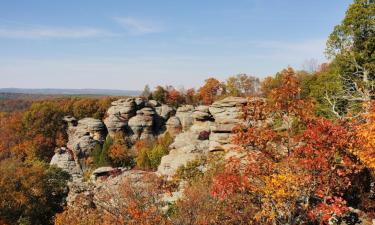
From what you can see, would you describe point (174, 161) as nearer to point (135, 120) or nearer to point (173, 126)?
point (173, 126)

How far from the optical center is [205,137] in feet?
155

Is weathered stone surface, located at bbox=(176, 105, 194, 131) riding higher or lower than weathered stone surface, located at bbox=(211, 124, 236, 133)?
lower

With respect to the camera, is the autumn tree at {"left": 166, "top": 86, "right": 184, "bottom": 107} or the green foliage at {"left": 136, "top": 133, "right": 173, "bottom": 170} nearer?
the green foliage at {"left": 136, "top": 133, "right": 173, "bottom": 170}

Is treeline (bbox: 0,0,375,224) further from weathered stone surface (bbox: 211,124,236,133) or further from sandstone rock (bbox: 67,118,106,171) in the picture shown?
sandstone rock (bbox: 67,118,106,171)

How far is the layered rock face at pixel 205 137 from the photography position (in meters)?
34.2

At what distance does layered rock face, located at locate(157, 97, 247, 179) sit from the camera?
112 feet

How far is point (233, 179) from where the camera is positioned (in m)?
11.6

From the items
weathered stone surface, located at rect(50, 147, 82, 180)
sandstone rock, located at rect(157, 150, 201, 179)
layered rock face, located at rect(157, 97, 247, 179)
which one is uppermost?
layered rock face, located at rect(157, 97, 247, 179)

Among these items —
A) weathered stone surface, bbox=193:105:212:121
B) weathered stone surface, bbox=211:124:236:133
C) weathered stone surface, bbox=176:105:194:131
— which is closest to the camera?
weathered stone surface, bbox=211:124:236:133

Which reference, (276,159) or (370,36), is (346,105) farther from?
(276,159)

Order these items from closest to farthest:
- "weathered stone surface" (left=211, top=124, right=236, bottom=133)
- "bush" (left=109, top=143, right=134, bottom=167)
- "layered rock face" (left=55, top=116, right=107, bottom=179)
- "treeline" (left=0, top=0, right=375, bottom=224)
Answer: "treeline" (left=0, top=0, right=375, bottom=224)
"weathered stone surface" (left=211, top=124, right=236, bottom=133)
"bush" (left=109, top=143, right=134, bottom=167)
"layered rock face" (left=55, top=116, right=107, bottom=179)

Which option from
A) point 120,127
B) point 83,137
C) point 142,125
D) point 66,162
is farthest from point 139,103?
point 66,162

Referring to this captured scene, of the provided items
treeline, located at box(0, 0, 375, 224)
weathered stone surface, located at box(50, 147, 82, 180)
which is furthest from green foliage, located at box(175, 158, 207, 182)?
weathered stone surface, located at box(50, 147, 82, 180)

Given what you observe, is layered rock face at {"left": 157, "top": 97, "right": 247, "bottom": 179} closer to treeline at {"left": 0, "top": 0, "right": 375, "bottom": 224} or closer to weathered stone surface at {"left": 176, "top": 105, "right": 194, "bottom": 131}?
treeline at {"left": 0, "top": 0, "right": 375, "bottom": 224}
